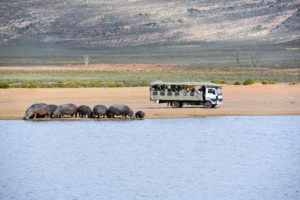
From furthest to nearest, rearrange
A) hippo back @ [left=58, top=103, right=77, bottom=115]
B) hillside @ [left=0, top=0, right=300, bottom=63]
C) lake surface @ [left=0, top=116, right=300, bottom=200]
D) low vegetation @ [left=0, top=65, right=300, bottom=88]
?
1. hillside @ [left=0, top=0, right=300, bottom=63]
2. low vegetation @ [left=0, top=65, right=300, bottom=88]
3. hippo back @ [left=58, top=103, right=77, bottom=115]
4. lake surface @ [left=0, top=116, right=300, bottom=200]

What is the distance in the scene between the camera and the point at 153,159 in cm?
3023

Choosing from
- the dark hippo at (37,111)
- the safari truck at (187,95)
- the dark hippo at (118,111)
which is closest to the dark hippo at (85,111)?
the dark hippo at (118,111)

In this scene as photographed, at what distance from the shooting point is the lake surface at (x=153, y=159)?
956 inches

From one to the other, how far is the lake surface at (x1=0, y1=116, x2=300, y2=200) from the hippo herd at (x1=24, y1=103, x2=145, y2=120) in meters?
0.85

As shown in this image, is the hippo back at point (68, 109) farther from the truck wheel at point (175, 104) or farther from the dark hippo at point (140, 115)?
the truck wheel at point (175, 104)

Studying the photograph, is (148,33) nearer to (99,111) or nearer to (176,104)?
(176,104)

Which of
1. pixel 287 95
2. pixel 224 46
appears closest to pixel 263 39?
pixel 224 46

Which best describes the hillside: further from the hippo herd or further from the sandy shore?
the hippo herd

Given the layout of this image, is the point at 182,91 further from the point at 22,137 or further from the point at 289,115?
the point at 22,137

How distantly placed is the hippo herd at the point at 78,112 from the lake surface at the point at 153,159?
85 cm

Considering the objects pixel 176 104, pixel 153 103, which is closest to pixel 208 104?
pixel 176 104

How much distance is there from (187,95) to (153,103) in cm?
324

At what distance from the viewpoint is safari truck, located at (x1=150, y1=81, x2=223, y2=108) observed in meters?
45.9

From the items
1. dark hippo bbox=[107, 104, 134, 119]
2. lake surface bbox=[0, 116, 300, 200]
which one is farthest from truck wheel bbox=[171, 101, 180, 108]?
dark hippo bbox=[107, 104, 134, 119]
